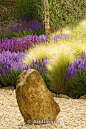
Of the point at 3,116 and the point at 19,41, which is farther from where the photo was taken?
the point at 19,41

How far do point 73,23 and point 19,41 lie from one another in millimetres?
4257

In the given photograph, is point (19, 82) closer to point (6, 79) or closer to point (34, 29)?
point (6, 79)

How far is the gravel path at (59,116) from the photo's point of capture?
2.49 meters

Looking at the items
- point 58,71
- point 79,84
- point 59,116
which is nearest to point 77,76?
point 79,84

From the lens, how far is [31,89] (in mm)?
2432

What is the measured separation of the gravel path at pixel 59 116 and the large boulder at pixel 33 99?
97 mm

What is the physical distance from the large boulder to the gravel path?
0.10 meters

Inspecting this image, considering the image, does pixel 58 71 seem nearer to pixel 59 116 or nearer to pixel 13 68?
pixel 13 68

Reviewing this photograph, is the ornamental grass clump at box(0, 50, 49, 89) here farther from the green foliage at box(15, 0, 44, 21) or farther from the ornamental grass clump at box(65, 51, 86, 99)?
the green foliage at box(15, 0, 44, 21)

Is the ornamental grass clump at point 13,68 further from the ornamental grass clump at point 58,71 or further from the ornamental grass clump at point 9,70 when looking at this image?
the ornamental grass clump at point 58,71

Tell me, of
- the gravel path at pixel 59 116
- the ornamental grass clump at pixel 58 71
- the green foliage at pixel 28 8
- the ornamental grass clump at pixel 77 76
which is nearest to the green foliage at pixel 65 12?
the green foliage at pixel 28 8

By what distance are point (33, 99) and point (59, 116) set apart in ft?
2.04

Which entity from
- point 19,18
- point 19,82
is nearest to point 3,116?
point 19,82

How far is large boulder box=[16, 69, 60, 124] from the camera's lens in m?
2.43
